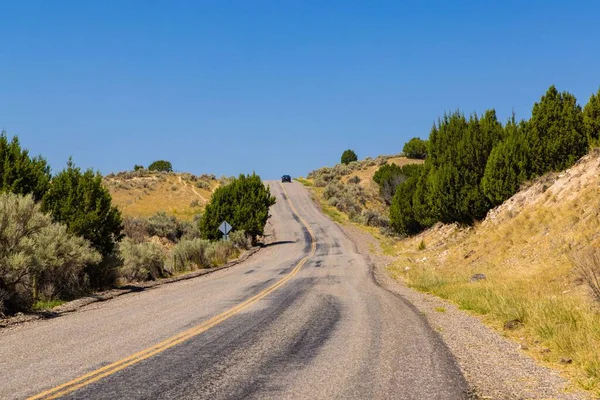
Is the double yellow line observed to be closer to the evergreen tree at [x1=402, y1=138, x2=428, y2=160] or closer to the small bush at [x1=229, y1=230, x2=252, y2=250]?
the small bush at [x1=229, y1=230, x2=252, y2=250]

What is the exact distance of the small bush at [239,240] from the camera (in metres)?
41.1

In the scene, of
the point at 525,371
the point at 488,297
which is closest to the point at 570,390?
the point at 525,371

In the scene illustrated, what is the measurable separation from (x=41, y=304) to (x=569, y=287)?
1449 centimetres

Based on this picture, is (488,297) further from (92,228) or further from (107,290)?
(92,228)

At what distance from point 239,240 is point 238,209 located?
126 inches

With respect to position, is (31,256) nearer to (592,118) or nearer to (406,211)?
(592,118)

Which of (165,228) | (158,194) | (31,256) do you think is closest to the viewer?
(31,256)

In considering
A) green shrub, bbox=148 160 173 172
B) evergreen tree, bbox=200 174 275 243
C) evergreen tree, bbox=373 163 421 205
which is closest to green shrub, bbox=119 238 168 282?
evergreen tree, bbox=200 174 275 243

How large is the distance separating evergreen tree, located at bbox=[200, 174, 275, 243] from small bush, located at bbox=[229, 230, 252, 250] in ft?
3.73

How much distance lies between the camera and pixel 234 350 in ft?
25.9

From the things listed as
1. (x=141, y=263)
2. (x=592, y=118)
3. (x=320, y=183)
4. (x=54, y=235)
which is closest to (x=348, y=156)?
(x=320, y=183)

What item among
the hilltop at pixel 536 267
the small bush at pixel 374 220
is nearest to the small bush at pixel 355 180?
the small bush at pixel 374 220

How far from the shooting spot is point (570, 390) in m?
6.32

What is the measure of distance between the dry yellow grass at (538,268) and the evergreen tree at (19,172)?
1542 cm
